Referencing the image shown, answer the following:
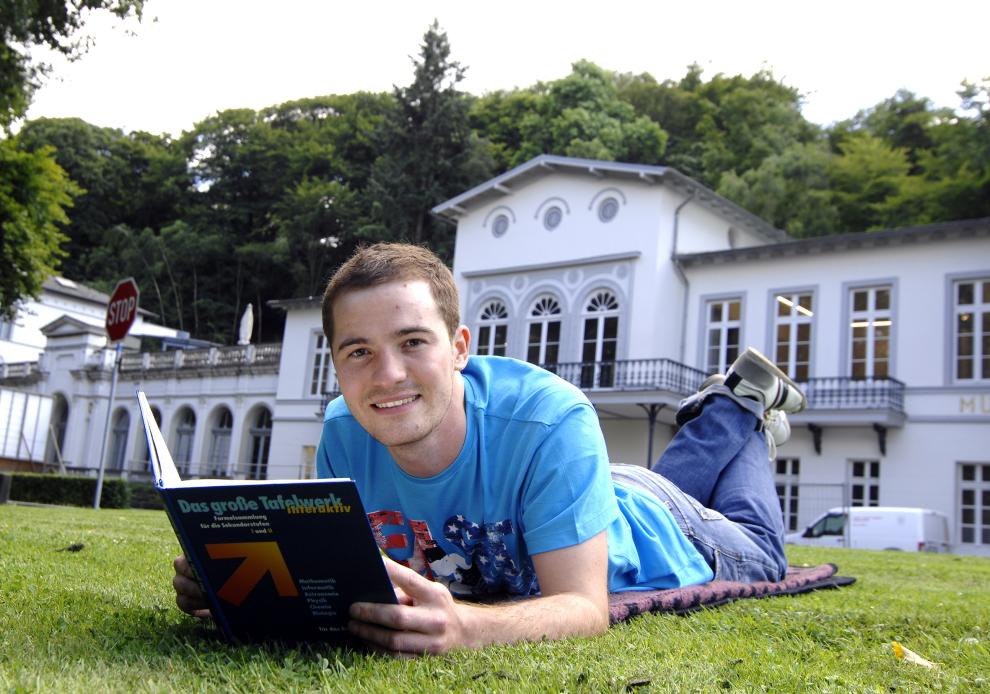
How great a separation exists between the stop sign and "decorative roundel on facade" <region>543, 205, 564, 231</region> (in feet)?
52.0

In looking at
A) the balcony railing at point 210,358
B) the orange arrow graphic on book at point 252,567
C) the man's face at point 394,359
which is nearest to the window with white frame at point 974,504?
the man's face at point 394,359

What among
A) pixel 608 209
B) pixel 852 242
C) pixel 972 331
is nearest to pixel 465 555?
pixel 972 331

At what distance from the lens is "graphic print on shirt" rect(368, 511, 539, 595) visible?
8.14ft

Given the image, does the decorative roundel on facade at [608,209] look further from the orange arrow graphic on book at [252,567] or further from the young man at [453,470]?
the orange arrow graphic on book at [252,567]

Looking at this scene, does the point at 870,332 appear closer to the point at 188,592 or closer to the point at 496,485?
the point at 496,485

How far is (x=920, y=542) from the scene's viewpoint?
17.7m

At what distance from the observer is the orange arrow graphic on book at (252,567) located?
6.15 ft

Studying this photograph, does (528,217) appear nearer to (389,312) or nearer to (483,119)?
(483,119)

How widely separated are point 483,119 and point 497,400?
1738 inches

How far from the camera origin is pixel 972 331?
19.8m

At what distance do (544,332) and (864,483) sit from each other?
9.04m

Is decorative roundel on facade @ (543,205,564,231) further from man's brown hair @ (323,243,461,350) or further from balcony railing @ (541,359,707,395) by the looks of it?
man's brown hair @ (323,243,461,350)

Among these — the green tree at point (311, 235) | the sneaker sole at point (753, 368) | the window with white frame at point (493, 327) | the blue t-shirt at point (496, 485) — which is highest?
the green tree at point (311, 235)

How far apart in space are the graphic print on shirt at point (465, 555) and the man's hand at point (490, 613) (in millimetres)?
259
